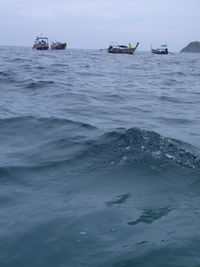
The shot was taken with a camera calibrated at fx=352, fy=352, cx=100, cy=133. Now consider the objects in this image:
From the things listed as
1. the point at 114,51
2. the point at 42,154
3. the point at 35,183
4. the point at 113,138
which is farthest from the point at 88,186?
the point at 114,51

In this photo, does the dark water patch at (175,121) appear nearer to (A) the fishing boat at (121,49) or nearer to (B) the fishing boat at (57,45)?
(A) the fishing boat at (121,49)

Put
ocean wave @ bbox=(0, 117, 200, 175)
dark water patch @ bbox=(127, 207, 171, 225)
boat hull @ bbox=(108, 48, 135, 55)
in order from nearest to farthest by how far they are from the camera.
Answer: dark water patch @ bbox=(127, 207, 171, 225) → ocean wave @ bbox=(0, 117, 200, 175) → boat hull @ bbox=(108, 48, 135, 55)

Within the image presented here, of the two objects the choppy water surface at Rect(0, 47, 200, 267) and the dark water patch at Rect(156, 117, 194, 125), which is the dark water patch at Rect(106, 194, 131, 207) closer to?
the choppy water surface at Rect(0, 47, 200, 267)

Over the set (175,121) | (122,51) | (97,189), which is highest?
(122,51)

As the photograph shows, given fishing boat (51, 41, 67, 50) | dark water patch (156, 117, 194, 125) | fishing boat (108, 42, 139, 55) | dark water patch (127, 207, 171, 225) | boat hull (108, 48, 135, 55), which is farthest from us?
fishing boat (51, 41, 67, 50)

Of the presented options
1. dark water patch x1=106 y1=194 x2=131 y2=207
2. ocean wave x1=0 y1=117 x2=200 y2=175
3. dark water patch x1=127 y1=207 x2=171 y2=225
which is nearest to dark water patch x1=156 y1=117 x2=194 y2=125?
ocean wave x1=0 y1=117 x2=200 y2=175

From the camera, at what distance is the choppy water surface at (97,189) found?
10.9 feet

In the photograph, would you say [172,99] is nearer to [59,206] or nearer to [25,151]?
[25,151]

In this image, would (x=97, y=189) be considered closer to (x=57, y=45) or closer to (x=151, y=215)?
(x=151, y=215)

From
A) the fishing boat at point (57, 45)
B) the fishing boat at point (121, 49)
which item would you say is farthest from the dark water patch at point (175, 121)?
the fishing boat at point (57, 45)

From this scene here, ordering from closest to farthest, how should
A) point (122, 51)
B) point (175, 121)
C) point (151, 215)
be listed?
point (151, 215), point (175, 121), point (122, 51)

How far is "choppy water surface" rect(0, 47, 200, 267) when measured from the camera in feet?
10.9

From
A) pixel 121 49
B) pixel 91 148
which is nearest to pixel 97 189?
pixel 91 148

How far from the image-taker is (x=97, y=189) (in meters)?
4.87
